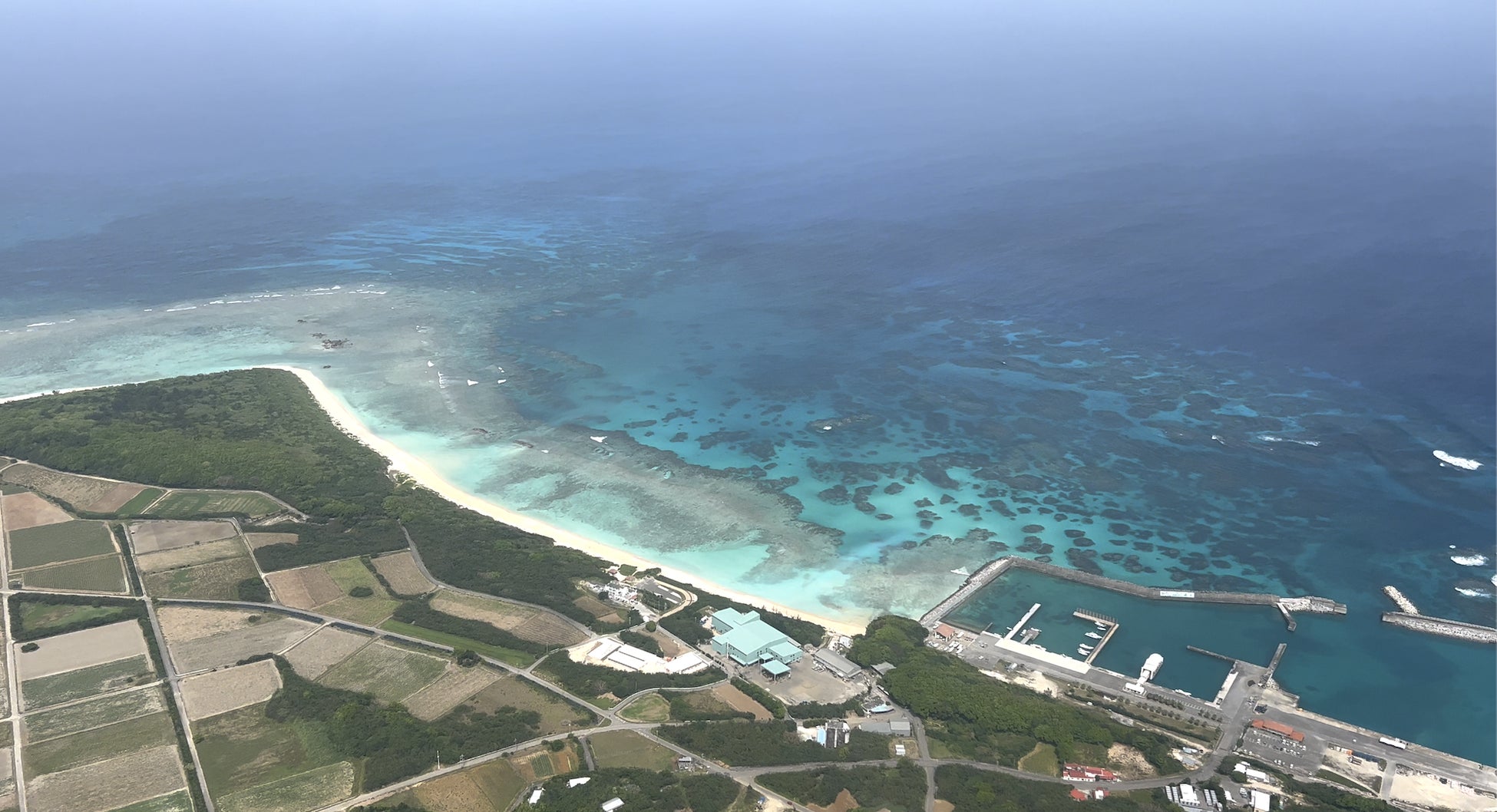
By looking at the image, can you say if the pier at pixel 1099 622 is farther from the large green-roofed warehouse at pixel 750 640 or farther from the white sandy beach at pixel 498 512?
the large green-roofed warehouse at pixel 750 640

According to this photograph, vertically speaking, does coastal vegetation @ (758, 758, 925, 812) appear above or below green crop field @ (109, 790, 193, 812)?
above

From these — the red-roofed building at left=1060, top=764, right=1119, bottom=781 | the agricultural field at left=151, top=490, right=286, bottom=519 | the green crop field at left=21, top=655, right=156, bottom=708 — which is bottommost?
the red-roofed building at left=1060, top=764, right=1119, bottom=781

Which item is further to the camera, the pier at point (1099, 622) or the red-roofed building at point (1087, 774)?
the pier at point (1099, 622)

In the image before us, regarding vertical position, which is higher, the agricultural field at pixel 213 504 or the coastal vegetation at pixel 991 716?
Result: the agricultural field at pixel 213 504

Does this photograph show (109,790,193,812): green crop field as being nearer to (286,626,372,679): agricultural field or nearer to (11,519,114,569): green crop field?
(286,626,372,679): agricultural field

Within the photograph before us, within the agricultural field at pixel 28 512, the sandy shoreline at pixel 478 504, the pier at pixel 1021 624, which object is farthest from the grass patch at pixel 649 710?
the agricultural field at pixel 28 512

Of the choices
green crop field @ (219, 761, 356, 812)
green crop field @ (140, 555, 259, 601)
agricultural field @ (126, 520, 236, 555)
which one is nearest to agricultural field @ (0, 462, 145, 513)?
agricultural field @ (126, 520, 236, 555)

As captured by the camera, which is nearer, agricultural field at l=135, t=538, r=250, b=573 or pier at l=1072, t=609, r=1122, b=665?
pier at l=1072, t=609, r=1122, b=665
